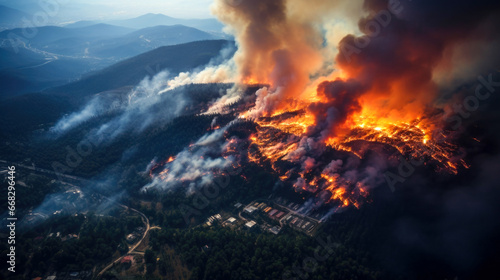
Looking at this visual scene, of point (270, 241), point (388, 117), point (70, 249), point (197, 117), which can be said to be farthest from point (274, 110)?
point (70, 249)

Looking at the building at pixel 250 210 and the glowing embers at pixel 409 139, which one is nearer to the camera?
the glowing embers at pixel 409 139

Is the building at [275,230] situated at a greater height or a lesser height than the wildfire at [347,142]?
lesser

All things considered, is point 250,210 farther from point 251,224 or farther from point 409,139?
point 409,139

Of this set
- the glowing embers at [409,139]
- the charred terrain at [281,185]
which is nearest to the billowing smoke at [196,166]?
the charred terrain at [281,185]

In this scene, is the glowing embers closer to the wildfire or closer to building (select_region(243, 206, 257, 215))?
the wildfire

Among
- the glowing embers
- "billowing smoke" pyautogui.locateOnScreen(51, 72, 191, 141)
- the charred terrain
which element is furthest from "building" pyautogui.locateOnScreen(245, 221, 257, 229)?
"billowing smoke" pyautogui.locateOnScreen(51, 72, 191, 141)

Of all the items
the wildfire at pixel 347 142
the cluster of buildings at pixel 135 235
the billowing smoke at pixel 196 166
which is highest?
the wildfire at pixel 347 142

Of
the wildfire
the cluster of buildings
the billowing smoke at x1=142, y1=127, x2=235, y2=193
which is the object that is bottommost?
the cluster of buildings

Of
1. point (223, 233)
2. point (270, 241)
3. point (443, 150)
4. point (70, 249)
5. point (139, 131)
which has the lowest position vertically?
point (70, 249)

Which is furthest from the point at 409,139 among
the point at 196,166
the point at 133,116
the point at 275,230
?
the point at 133,116

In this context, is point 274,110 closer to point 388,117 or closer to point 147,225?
point 388,117

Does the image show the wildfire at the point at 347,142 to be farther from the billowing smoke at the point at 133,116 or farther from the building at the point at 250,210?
the billowing smoke at the point at 133,116
